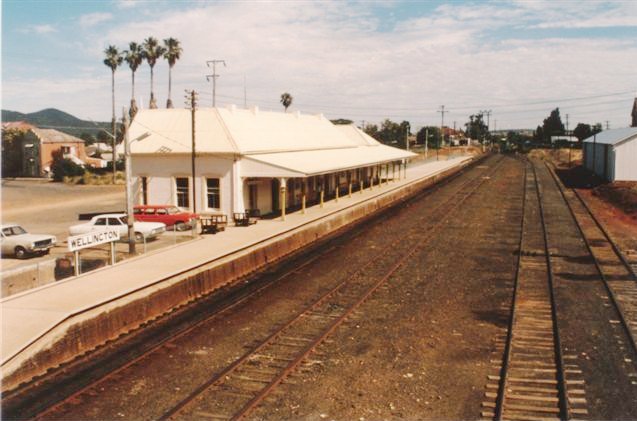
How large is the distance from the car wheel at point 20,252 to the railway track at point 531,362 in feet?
57.5

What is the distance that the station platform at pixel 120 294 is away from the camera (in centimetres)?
1235

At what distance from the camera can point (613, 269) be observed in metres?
20.8

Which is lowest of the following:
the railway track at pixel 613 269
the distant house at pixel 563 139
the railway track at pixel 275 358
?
the railway track at pixel 275 358

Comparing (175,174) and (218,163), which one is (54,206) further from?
(218,163)

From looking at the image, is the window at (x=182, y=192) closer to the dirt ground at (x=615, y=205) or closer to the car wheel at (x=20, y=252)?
the car wheel at (x=20, y=252)

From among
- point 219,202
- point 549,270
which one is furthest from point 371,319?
point 219,202

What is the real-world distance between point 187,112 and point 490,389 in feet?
89.8

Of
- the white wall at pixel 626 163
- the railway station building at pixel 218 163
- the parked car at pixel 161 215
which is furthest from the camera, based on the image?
the white wall at pixel 626 163

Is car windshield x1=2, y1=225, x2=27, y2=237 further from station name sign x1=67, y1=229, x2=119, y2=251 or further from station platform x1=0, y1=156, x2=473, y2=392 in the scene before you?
station name sign x1=67, y1=229, x2=119, y2=251

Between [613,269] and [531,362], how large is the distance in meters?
10.2

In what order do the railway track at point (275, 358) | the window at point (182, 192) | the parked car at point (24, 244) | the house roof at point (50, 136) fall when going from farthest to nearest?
the house roof at point (50, 136) → the window at point (182, 192) → the parked car at point (24, 244) → the railway track at point (275, 358)

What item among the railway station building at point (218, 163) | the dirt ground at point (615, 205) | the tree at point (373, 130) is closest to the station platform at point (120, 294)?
the railway station building at point (218, 163)

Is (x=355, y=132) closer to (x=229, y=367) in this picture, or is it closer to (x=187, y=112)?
(x=187, y=112)

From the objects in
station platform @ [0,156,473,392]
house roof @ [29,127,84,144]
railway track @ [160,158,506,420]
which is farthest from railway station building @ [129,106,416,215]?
house roof @ [29,127,84,144]
